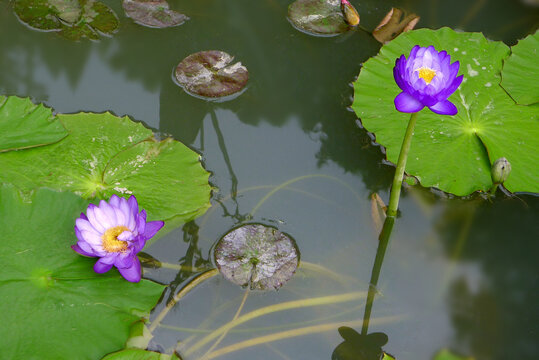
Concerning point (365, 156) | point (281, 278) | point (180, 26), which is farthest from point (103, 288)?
point (180, 26)

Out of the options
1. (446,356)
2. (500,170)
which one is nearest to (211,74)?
(500,170)

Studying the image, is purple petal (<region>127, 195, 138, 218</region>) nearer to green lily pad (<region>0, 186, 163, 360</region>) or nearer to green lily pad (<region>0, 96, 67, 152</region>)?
green lily pad (<region>0, 186, 163, 360</region>)

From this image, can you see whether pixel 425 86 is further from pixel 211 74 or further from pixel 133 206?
pixel 211 74

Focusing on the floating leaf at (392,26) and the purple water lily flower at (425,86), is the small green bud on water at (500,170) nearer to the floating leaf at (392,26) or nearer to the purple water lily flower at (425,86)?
the purple water lily flower at (425,86)

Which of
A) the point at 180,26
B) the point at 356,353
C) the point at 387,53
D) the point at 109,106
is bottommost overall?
the point at 356,353

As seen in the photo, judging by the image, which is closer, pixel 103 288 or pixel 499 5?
pixel 103 288

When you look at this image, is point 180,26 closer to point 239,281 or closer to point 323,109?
point 323,109
